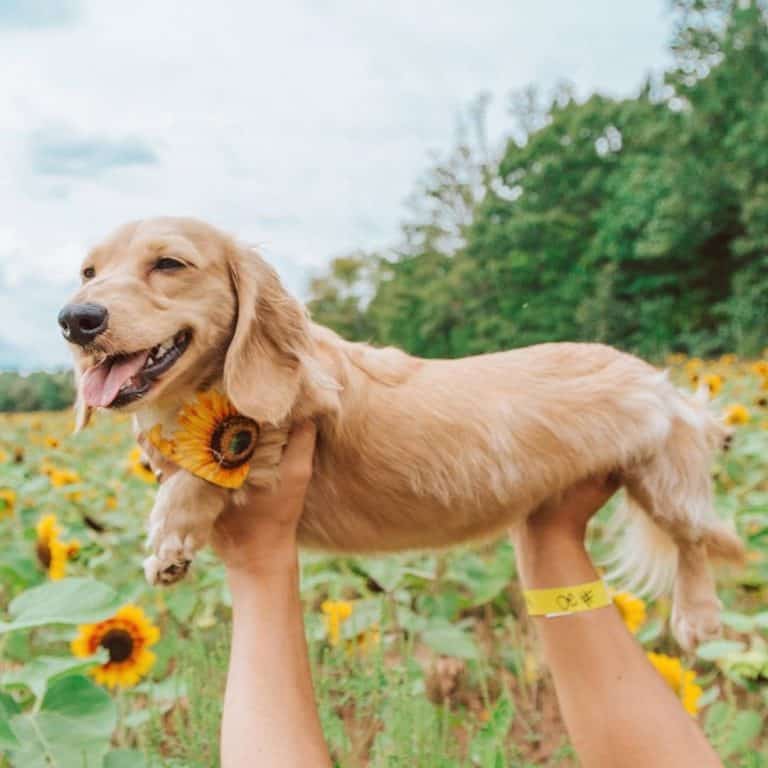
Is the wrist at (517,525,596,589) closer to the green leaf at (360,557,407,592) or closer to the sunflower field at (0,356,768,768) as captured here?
the sunflower field at (0,356,768,768)

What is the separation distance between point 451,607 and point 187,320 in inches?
60.0

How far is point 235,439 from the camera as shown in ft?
5.97

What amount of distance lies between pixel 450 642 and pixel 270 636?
100 cm

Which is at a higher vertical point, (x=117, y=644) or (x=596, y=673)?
(x=117, y=644)

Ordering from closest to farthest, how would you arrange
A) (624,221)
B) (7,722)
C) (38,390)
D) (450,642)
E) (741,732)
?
(7,722) → (741,732) → (450,642) → (38,390) → (624,221)

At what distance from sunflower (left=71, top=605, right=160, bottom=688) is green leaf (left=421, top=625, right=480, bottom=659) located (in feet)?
2.66

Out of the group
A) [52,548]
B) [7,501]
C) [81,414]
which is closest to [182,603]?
[52,548]

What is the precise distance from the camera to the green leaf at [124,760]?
Result: 169 cm

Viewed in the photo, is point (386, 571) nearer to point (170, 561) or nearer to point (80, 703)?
point (170, 561)

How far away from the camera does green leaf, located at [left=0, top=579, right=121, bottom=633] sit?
1.56 meters

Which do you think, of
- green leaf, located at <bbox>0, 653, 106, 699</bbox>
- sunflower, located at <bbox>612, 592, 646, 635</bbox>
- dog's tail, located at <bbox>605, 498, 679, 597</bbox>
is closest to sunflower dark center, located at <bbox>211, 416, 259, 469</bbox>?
green leaf, located at <bbox>0, 653, 106, 699</bbox>

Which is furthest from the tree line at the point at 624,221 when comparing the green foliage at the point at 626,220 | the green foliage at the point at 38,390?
the green foliage at the point at 38,390

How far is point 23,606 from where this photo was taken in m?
1.67

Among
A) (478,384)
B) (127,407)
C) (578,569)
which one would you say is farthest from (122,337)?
(578,569)
